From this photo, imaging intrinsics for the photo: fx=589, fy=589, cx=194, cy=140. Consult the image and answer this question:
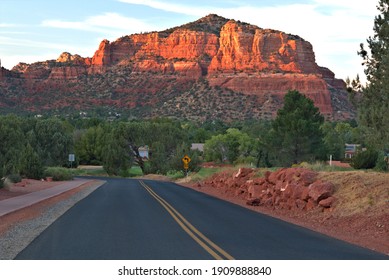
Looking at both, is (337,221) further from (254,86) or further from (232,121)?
(254,86)

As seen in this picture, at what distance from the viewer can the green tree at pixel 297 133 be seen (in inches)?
1930

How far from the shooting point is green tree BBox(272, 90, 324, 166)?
49031mm

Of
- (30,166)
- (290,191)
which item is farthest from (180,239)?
(30,166)

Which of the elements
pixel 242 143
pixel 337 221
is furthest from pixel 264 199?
pixel 242 143

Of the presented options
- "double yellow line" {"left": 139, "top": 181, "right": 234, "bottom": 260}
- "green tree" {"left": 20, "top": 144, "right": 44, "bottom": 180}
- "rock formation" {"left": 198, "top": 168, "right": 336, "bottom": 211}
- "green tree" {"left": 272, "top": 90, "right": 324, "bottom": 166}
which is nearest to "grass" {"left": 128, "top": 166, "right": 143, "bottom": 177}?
"green tree" {"left": 20, "top": 144, "right": 44, "bottom": 180}

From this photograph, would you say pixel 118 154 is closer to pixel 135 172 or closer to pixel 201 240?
pixel 135 172

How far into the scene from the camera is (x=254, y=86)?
581ft

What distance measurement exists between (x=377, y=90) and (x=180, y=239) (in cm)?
1653

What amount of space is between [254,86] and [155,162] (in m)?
102

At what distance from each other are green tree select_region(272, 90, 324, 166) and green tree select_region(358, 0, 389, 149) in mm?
19839

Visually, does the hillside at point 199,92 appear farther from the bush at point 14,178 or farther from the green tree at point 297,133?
the bush at point 14,178

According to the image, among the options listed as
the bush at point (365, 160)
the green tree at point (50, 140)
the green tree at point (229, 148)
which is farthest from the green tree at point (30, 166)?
the green tree at point (229, 148)

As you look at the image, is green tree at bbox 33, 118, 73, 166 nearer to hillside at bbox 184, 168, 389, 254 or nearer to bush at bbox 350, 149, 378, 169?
bush at bbox 350, 149, 378, 169

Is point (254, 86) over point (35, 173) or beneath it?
over
